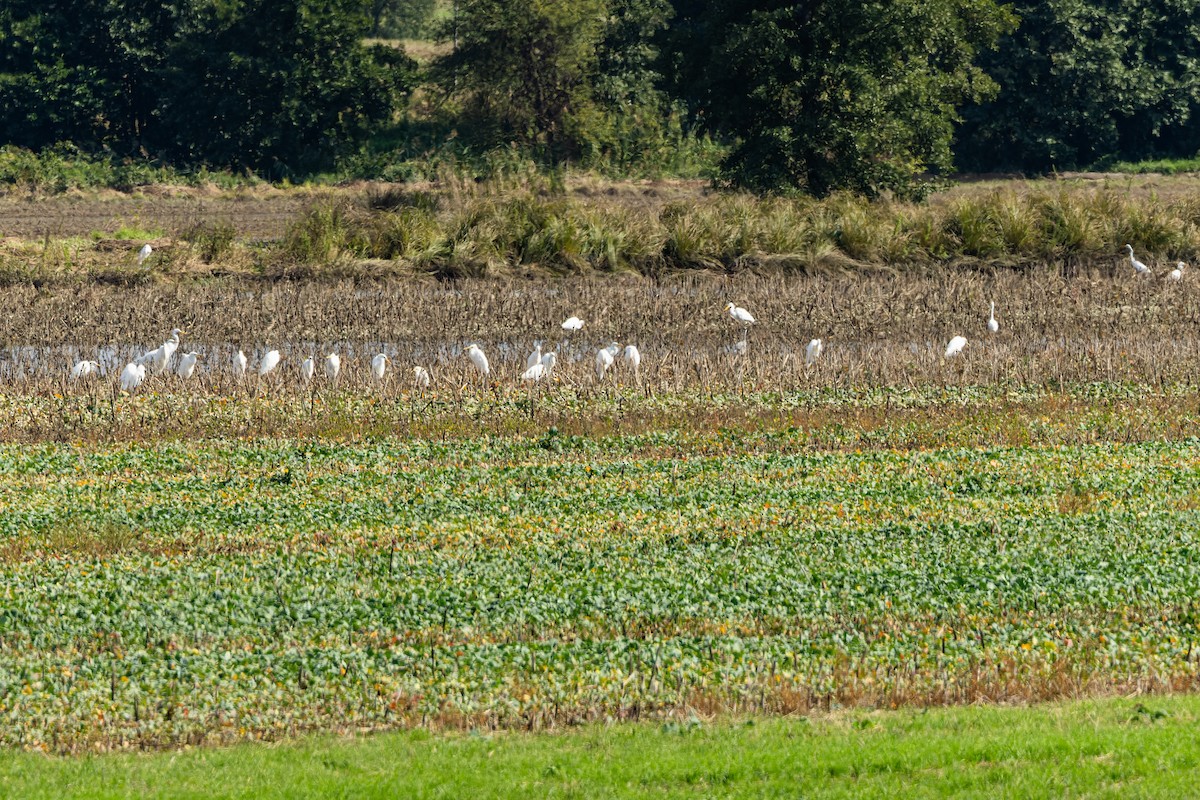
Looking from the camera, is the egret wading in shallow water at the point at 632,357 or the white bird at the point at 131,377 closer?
the white bird at the point at 131,377

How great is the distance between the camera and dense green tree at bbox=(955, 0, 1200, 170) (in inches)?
2391

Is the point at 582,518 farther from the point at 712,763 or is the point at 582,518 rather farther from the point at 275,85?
the point at 275,85

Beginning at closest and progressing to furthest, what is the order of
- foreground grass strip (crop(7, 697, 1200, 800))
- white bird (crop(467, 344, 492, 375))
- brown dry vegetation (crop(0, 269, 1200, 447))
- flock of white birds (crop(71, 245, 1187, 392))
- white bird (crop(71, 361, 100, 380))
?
foreground grass strip (crop(7, 697, 1200, 800))
brown dry vegetation (crop(0, 269, 1200, 447))
flock of white birds (crop(71, 245, 1187, 392))
white bird (crop(71, 361, 100, 380))
white bird (crop(467, 344, 492, 375))

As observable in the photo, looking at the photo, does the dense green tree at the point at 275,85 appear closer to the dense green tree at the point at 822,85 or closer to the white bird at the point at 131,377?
the dense green tree at the point at 822,85

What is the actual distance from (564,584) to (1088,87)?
53.7 meters

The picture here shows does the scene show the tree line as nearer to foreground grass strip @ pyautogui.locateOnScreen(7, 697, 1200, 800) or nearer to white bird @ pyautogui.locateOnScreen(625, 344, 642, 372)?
white bird @ pyautogui.locateOnScreen(625, 344, 642, 372)

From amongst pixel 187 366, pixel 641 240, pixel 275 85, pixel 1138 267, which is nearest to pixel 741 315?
pixel 641 240

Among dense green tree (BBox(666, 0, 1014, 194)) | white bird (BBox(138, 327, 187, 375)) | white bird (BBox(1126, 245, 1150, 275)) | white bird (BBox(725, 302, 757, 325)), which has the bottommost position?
white bird (BBox(138, 327, 187, 375))

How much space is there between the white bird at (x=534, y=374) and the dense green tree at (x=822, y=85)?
19415 millimetres

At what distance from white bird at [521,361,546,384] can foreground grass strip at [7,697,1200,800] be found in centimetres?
1273

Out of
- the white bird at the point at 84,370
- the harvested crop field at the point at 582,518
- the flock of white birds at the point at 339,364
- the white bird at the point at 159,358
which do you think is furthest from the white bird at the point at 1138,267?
the white bird at the point at 84,370

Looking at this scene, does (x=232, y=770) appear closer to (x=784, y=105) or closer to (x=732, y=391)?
A: (x=732, y=391)

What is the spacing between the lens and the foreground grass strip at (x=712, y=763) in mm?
8641

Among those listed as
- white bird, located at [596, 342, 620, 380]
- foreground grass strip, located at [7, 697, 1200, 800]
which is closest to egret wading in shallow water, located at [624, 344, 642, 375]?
white bird, located at [596, 342, 620, 380]
